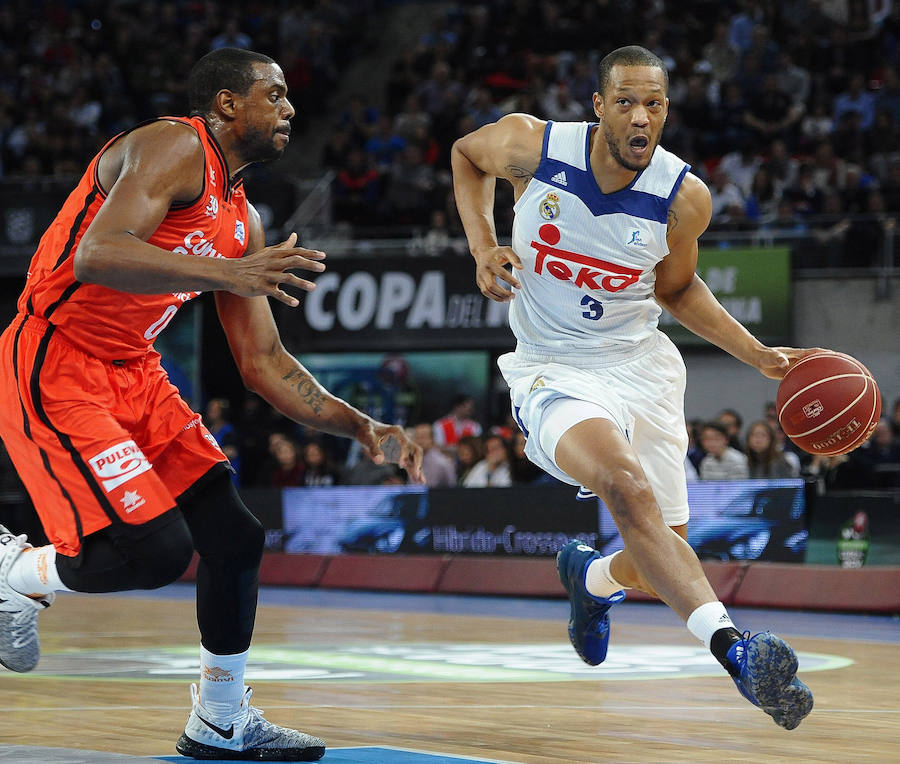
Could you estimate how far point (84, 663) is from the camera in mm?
7559

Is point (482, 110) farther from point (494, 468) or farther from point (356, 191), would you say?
point (494, 468)

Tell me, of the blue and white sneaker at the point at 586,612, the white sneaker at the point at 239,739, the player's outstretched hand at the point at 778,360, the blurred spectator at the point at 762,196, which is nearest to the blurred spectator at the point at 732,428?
the blurred spectator at the point at 762,196

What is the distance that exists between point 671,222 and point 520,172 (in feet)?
2.12

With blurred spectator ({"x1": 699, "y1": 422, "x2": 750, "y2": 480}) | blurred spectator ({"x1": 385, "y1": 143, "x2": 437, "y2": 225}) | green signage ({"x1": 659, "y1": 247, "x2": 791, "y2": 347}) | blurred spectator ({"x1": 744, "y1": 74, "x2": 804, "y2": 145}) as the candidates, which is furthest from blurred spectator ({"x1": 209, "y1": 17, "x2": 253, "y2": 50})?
blurred spectator ({"x1": 699, "y1": 422, "x2": 750, "y2": 480})

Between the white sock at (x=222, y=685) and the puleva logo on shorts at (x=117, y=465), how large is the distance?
2.51 ft

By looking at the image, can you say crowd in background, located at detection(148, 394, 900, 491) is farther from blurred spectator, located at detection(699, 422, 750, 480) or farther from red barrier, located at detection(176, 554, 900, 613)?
red barrier, located at detection(176, 554, 900, 613)

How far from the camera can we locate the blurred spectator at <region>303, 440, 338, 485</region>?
13.9 metres

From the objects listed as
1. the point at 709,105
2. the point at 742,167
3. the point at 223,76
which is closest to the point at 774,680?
the point at 223,76

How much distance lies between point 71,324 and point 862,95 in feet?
45.2

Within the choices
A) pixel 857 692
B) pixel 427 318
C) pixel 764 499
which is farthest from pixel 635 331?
pixel 427 318

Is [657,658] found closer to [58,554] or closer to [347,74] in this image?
[58,554]

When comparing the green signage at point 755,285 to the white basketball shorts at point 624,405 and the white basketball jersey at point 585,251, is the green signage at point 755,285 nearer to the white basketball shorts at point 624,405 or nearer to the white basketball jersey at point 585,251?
the white basketball shorts at point 624,405

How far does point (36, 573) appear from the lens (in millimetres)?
4551

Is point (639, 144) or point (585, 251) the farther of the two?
point (585, 251)
